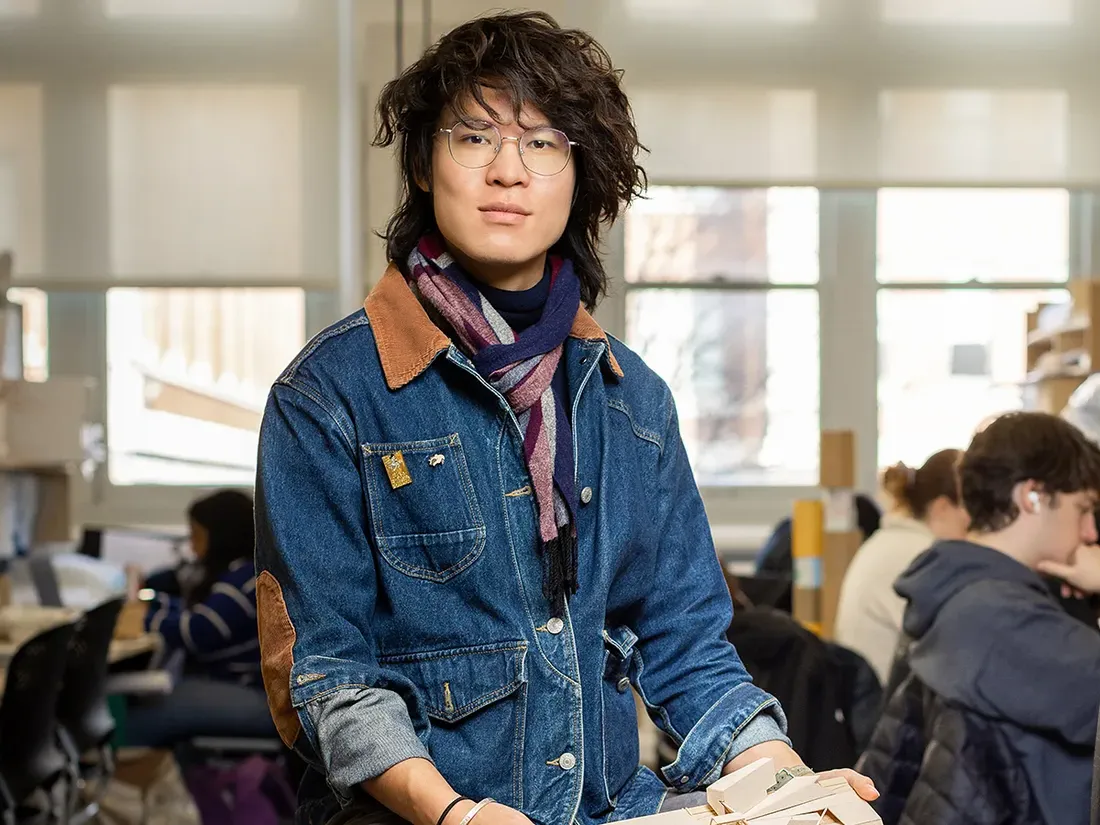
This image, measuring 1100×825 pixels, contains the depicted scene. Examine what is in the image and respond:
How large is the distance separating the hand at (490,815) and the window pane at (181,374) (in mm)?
5755

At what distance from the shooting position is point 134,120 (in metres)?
6.76

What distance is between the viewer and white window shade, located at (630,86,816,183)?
6637mm

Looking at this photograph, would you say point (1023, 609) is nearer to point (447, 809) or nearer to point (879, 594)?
point (447, 809)

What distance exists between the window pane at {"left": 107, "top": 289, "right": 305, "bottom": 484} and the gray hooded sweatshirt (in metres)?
4.92

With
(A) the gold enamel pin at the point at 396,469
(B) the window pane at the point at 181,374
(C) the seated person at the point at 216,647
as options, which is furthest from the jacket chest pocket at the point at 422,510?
(B) the window pane at the point at 181,374

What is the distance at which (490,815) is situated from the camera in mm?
1188

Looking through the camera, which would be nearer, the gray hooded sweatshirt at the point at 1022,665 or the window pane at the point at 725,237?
the gray hooded sweatshirt at the point at 1022,665

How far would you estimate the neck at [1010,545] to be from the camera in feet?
7.72

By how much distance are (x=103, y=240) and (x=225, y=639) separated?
9.74 feet

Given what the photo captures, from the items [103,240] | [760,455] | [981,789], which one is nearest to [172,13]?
[103,240]

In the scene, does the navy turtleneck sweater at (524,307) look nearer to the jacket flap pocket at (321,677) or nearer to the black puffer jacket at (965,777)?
the jacket flap pocket at (321,677)

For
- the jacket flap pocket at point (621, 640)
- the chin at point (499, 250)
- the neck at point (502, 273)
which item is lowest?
the jacket flap pocket at point (621, 640)

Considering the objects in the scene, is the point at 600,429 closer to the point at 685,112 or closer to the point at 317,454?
the point at 317,454

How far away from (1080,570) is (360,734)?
1.52 metres
